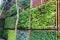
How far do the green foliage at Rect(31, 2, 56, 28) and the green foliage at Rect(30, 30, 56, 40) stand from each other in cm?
8

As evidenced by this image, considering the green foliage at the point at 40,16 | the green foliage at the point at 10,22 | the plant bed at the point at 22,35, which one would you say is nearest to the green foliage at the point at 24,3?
the green foliage at the point at 40,16

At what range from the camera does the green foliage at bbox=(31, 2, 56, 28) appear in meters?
2.08

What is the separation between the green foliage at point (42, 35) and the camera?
6.75 feet

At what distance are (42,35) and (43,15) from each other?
239 millimetres

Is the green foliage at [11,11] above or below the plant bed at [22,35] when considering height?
above

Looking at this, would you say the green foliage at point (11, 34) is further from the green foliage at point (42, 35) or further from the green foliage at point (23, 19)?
the green foliage at point (42, 35)

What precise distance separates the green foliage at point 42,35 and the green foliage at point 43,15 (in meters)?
0.08

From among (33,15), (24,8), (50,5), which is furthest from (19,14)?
(50,5)

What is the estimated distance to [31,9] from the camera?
7.65 ft

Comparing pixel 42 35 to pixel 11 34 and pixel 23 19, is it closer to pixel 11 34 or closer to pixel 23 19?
pixel 23 19

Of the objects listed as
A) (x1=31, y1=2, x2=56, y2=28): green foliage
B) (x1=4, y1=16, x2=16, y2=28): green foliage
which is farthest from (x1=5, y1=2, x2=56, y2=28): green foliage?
(x1=4, y1=16, x2=16, y2=28): green foliage

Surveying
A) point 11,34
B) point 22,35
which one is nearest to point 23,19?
point 22,35

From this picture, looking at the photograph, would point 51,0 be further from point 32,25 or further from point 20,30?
point 20,30

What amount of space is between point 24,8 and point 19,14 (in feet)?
0.40
